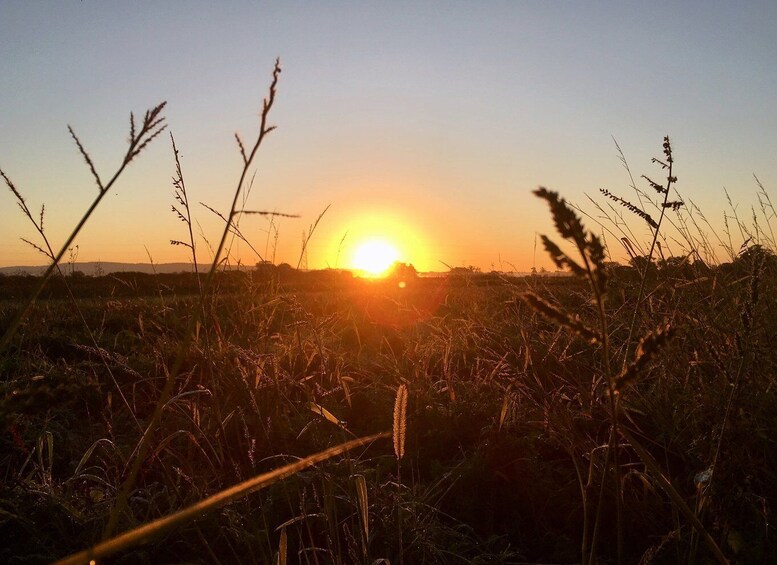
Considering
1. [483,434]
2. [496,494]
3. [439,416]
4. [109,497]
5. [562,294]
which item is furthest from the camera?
[562,294]

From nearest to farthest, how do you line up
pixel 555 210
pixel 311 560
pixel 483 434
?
1. pixel 555 210
2. pixel 311 560
3. pixel 483 434

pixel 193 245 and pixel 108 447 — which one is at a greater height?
pixel 193 245

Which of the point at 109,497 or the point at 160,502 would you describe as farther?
the point at 160,502

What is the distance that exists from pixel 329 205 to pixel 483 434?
131 centimetres

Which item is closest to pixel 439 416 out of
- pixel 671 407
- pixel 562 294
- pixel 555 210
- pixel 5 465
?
pixel 671 407

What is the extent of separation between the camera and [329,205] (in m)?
2.46

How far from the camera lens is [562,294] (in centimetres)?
745

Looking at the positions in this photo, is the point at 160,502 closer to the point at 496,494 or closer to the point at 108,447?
the point at 108,447

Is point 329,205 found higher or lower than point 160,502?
higher

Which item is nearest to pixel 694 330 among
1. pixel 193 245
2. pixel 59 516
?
pixel 193 245

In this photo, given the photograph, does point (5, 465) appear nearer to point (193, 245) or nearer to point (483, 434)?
point (193, 245)

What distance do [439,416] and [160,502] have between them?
4.50 feet

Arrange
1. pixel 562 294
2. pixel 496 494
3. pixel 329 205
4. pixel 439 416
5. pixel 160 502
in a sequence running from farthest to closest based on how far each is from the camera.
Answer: pixel 562 294 → pixel 439 416 → pixel 329 205 → pixel 496 494 → pixel 160 502

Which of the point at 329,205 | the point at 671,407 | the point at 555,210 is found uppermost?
the point at 329,205
